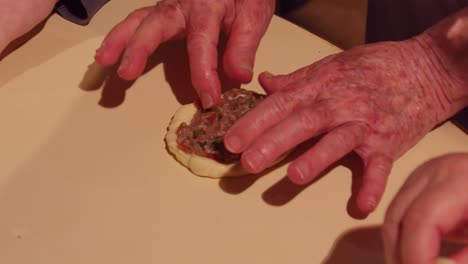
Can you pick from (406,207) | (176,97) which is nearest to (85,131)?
(176,97)

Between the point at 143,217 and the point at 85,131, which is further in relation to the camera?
the point at 85,131

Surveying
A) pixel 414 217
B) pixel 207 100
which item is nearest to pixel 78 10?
pixel 207 100

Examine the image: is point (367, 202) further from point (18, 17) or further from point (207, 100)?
point (18, 17)

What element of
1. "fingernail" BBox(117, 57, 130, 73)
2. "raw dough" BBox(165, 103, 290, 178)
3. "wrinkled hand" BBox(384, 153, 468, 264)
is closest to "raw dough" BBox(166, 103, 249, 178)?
"raw dough" BBox(165, 103, 290, 178)

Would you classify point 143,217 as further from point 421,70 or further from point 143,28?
point 421,70

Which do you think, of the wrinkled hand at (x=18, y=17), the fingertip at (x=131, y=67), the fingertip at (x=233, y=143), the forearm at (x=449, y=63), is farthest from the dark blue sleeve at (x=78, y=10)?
the forearm at (x=449, y=63)

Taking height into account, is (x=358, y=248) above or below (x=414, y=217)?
below

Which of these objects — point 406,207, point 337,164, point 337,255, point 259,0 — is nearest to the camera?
point 406,207
